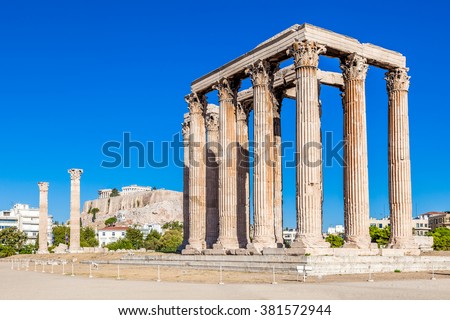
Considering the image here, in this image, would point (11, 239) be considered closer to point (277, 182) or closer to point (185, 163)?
point (185, 163)

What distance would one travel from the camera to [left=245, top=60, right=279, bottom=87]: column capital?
45.3 m

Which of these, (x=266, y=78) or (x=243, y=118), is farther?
(x=243, y=118)

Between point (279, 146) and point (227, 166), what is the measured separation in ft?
18.3

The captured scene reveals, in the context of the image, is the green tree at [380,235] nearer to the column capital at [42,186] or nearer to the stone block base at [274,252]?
the stone block base at [274,252]

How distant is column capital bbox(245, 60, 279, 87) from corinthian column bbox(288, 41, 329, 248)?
4.95 m

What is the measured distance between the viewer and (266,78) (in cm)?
4534

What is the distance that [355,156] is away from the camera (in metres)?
42.4

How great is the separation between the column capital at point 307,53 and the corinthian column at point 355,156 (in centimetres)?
394

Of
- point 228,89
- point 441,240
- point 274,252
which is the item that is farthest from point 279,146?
point 441,240

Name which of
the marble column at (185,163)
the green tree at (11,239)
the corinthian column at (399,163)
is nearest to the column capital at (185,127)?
the marble column at (185,163)
